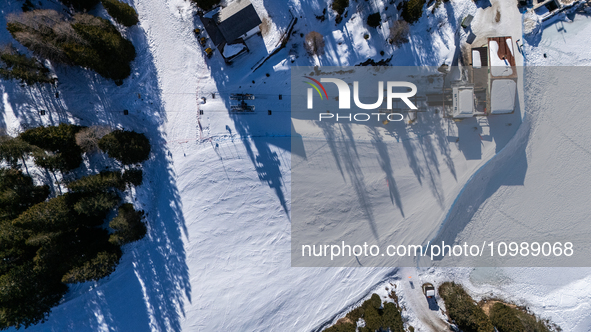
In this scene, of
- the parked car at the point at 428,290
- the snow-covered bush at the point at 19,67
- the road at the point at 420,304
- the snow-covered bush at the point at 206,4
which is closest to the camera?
the snow-covered bush at the point at 19,67

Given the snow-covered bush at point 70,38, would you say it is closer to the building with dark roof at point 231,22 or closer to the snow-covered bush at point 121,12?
the snow-covered bush at point 121,12

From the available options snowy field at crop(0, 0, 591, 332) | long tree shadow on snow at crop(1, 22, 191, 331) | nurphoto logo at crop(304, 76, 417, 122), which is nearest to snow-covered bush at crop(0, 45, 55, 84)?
long tree shadow on snow at crop(1, 22, 191, 331)

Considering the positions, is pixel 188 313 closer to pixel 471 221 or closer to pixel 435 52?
pixel 471 221

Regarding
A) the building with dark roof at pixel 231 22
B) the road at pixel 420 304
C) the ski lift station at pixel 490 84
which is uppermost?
the building with dark roof at pixel 231 22

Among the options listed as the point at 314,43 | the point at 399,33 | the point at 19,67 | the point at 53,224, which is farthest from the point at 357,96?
the point at 19,67

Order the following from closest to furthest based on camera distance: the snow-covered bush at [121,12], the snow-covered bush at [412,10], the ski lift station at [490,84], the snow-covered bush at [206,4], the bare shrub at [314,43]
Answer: the snow-covered bush at [121,12]
the snow-covered bush at [206,4]
the snow-covered bush at [412,10]
the ski lift station at [490,84]
the bare shrub at [314,43]

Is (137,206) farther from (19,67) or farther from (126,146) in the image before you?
(19,67)

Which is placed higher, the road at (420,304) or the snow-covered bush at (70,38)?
the snow-covered bush at (70,38)

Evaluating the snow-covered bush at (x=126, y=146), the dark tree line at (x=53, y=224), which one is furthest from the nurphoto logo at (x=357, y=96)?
the dark tree line at (x=53, y=224)

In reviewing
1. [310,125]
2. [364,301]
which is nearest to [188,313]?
[364,301]
